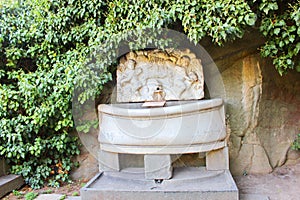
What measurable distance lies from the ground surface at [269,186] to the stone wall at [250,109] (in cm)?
12

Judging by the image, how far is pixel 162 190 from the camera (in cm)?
262

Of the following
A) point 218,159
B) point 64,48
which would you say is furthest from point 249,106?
point 64,48

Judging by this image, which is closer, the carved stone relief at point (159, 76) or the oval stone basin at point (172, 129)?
the oval stone basin at point (172, 129)

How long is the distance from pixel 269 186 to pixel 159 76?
2.00 m

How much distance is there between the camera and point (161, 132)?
2.89 meters

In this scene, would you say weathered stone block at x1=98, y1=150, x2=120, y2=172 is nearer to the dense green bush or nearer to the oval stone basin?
the oval stone basin

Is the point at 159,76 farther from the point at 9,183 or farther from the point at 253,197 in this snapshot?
the point at 9,183

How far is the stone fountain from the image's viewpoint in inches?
106

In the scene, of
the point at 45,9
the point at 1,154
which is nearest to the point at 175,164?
the point at 1,154

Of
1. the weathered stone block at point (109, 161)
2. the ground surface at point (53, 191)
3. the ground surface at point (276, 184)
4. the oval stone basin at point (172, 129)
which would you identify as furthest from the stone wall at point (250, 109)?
the ground surface at point (53, 191)

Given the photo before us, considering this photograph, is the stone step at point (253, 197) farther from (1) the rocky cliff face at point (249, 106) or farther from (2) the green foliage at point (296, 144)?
(2) the green foliage at point (296, 144)

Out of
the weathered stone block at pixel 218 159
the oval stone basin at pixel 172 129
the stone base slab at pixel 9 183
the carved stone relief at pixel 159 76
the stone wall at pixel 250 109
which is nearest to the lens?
the oval stone basin at pixel 172 129

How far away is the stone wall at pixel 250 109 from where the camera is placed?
3.43 meters

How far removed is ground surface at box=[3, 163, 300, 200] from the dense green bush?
21 cm
